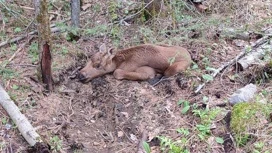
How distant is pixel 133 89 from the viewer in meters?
5.89

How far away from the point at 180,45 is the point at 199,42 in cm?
33

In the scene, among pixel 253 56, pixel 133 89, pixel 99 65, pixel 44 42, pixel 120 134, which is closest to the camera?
pixel 120 134

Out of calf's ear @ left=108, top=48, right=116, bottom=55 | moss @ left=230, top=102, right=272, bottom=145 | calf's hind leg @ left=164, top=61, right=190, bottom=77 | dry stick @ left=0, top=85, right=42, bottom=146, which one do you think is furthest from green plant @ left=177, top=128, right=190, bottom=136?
calf's ear @ left=108, top=48, right=116, bottom=55

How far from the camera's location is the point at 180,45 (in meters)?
6.73

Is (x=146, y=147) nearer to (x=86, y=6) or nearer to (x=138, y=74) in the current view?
(x=138, y=74)

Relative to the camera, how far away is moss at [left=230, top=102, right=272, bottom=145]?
440cm

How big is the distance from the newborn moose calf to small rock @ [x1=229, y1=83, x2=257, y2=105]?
1.12 metres

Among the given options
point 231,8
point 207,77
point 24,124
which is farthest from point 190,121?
point 231,8

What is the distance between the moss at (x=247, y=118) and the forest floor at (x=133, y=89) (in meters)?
0.09

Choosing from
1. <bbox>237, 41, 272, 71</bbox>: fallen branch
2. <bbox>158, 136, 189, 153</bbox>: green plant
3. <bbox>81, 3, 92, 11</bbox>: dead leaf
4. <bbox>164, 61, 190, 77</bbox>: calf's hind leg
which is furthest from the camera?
<bbox>81, 3, 92, 11</bbox>: dead leaf

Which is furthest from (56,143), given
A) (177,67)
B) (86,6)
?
(86,6)

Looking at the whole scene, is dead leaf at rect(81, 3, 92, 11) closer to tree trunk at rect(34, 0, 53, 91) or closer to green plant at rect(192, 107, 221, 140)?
tree trunk at rect(34, 0, 53, 91)

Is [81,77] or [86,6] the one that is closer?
[81,77]

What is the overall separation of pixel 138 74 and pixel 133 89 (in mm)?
331
